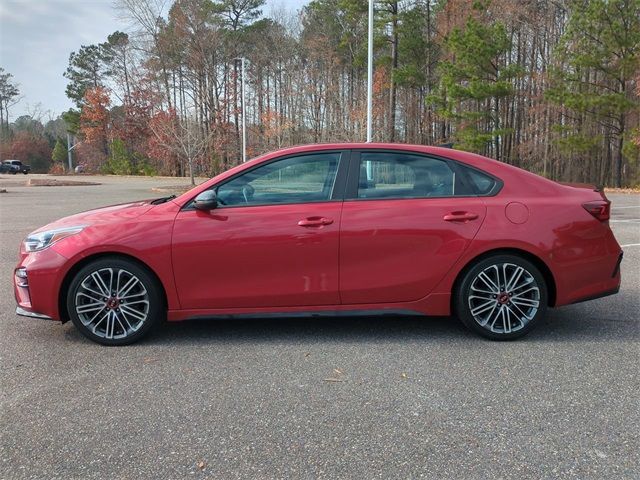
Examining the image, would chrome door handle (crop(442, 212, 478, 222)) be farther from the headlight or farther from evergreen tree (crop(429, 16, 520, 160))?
evergreen tree (crop(429, 16, 520, 160))

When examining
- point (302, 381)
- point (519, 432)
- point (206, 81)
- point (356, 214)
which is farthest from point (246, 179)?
point (206, 81)

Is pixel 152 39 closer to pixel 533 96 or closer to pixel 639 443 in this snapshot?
pixel 533 96

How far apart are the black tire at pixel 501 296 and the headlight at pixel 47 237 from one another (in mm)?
3087

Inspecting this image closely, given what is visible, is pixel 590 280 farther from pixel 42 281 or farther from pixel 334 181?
pixel 42 281

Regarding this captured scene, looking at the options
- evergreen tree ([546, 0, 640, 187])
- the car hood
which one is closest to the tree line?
evergreen tree ([546, 0, 640, 187])

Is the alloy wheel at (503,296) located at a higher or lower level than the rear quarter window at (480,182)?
lower

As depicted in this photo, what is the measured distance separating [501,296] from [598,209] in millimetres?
1067

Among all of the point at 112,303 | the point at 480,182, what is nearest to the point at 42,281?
the point at 112,303

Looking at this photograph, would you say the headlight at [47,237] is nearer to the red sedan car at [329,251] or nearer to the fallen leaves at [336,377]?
the red sedan car at [329,251]

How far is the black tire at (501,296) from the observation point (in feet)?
13.1

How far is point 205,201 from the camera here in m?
3.91

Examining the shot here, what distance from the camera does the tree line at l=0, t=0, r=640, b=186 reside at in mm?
27719

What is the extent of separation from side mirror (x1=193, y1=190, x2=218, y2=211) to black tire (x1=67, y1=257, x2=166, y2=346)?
659 millimetres

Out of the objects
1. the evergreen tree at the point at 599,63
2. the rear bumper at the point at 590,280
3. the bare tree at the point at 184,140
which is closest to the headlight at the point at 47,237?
the rear bumper at the point at 590,280
